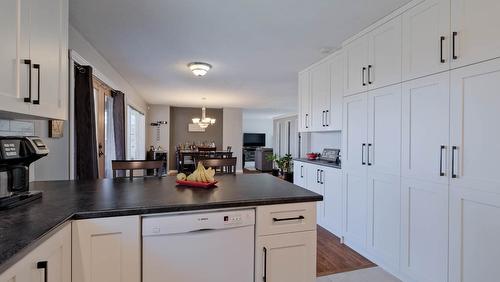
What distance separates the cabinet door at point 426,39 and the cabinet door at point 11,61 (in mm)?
2565

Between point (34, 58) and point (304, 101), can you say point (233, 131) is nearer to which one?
point (304, 101)

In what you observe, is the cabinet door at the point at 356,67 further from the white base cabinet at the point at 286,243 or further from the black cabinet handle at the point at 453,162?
the white base cabinet at the point at 286,243

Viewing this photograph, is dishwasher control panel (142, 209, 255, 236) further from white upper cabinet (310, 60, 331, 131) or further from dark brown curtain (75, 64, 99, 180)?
white upper cabinet (310, 60, 331, 131)

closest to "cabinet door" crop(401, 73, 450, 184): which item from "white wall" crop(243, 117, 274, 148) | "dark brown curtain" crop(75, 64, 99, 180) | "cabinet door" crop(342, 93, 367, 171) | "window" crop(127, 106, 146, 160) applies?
"cabinet door" crop(342, 93, 367, 171)

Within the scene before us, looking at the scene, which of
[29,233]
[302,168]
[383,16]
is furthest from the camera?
[302,168]

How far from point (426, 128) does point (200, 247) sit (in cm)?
189

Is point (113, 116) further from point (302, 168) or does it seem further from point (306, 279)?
point (306, 279)

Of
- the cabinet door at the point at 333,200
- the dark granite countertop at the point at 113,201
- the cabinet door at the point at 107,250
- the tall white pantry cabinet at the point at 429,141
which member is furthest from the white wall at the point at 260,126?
the cabinet door at the point at 107,250

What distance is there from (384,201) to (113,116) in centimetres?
413

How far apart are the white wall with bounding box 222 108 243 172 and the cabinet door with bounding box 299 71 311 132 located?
499 centimetres

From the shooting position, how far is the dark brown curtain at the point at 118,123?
412 centimetres

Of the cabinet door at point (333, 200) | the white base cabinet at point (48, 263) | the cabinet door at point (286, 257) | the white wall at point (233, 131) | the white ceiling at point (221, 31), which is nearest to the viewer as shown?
the white base cabinet at point (48, 263)

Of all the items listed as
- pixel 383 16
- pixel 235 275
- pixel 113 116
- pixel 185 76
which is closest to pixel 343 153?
pixel 383 16

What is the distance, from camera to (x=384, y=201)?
2314mm
